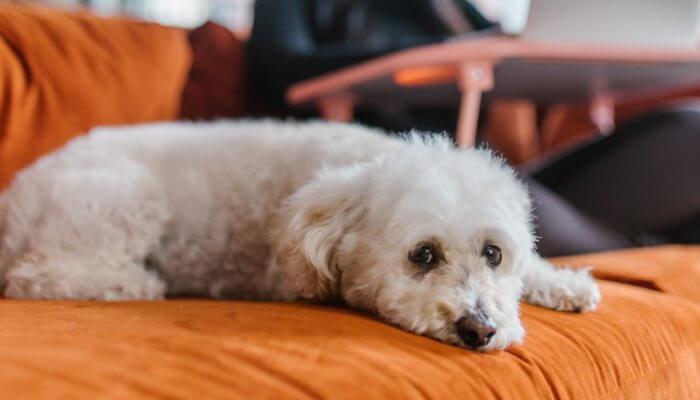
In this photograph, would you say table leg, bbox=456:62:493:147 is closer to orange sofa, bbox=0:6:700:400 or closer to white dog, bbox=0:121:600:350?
white dog, bbox=0:121:600:350

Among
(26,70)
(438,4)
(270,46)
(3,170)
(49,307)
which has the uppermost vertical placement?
(438,4)

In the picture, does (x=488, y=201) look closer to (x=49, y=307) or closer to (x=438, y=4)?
(x=49, y=307)

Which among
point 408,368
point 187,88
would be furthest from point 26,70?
point 408,368

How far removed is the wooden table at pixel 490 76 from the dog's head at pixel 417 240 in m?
0.34

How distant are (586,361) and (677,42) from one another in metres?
1.51

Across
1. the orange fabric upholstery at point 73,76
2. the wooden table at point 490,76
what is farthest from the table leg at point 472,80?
the orange fabric upholstery at point 73,76

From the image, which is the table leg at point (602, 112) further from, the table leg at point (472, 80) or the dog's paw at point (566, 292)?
the dog's paw at point (566, 292)

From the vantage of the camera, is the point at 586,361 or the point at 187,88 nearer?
the point at 586,361

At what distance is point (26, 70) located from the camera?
76.2 inches

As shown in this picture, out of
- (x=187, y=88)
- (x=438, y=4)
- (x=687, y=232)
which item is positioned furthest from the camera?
(x=438, y=4)

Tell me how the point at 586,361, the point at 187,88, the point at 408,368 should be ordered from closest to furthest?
1. the point at 408,368
2. the point at 586,361
3. the point at 187,88

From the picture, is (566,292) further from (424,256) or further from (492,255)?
(424,256)

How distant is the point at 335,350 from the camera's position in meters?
0.88

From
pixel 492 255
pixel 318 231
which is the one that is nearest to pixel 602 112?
pixel 492 255
